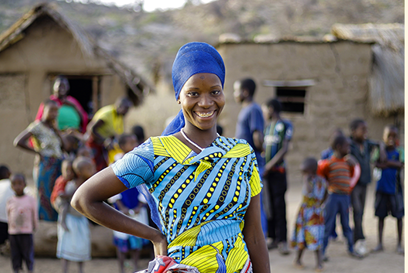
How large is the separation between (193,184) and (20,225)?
10.3ft

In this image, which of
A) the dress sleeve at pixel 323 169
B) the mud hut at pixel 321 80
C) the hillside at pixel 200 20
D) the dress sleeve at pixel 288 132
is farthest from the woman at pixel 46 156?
the hillside at pixel 200 20

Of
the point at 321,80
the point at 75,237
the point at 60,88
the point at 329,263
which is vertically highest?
the point at 321,80

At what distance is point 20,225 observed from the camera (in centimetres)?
403

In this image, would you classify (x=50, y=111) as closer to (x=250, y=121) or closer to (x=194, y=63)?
(x=250, y=121)


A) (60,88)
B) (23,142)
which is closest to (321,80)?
(60,88)

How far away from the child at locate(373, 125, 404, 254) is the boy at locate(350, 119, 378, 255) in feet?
0.60

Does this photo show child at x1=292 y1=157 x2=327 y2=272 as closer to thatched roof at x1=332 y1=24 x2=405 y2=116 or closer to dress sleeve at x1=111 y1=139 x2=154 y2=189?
dress sleeve at x1=111 y1=139 x2=154 y2=189

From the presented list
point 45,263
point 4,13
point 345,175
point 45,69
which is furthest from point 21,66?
point 4,13

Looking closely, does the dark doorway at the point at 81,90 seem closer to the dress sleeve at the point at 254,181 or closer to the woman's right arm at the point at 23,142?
the woman's right arm at the point at 23,142

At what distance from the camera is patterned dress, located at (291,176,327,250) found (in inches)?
175

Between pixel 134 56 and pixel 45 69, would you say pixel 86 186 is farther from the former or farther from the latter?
pixel 134 56

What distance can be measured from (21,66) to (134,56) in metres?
17.7

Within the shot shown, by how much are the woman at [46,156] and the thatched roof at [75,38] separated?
3791mm

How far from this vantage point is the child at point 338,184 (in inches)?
188
